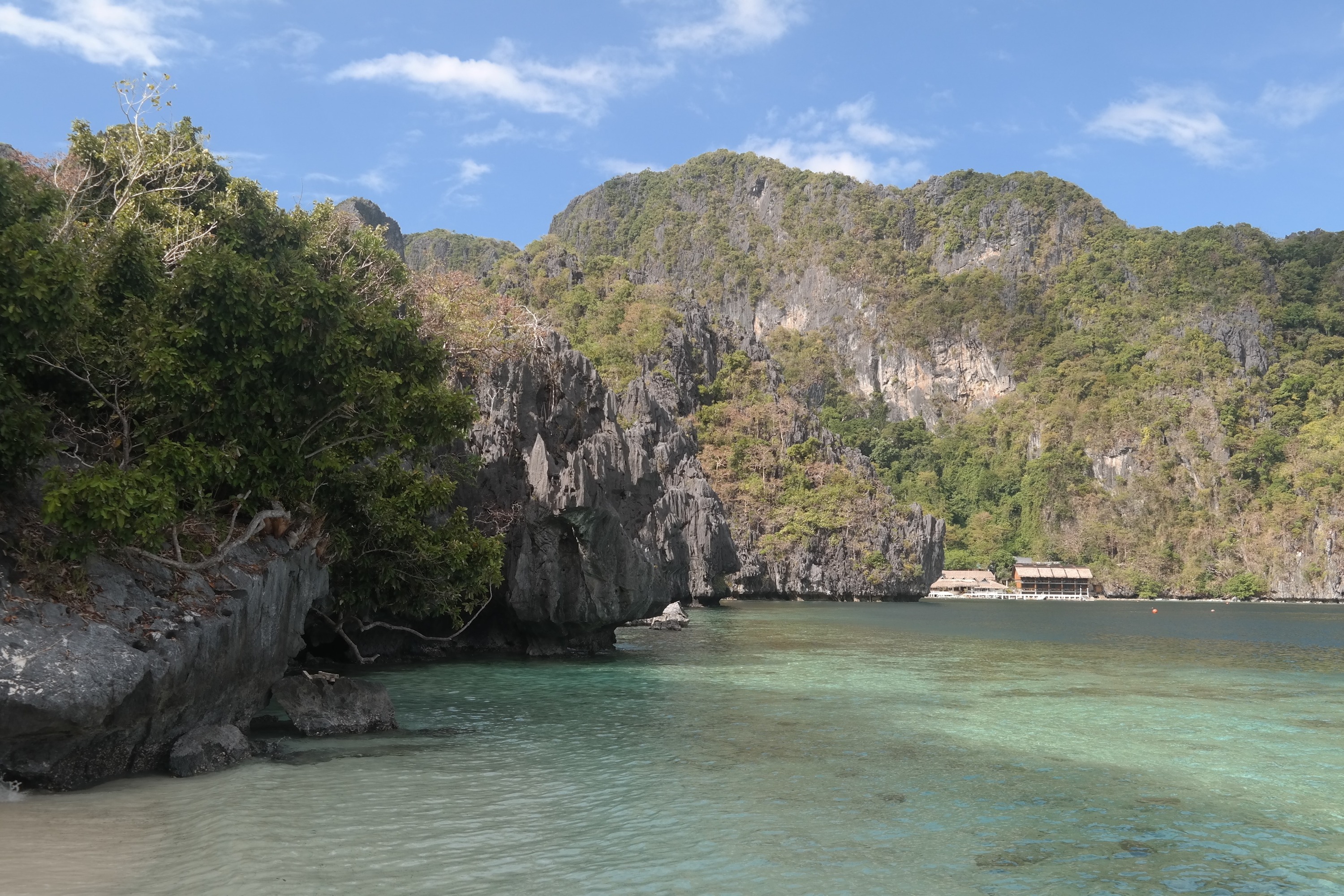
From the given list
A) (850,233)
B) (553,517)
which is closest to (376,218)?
(850,233)

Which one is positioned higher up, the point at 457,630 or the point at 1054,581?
the point at 457,630

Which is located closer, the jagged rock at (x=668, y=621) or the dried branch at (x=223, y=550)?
the dried branch at (x=223, y=550)

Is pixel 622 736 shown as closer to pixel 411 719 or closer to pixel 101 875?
pixel 411 719

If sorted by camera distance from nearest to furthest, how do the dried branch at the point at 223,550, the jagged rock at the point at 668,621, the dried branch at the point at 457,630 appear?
the dried branch at the point at 223,550 → the dried branch at the point at 457,630 → the jagged rock at the point at 668,621

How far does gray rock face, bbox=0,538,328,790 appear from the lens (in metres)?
9.02

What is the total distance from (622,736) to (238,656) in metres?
5.78

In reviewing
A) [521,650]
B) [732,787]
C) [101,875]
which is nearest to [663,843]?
[732,787]

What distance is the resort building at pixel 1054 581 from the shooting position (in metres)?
112

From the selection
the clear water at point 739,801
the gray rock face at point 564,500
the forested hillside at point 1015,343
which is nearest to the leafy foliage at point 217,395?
the clear water at point 739,801

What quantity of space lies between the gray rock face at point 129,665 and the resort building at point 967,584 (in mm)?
105398

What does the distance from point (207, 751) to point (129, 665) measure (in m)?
2.00

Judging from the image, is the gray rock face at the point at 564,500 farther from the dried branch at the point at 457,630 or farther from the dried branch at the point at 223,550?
the dried branch at the point at 223,550

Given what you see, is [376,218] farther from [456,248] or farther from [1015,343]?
[1015,343]

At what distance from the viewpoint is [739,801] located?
35.7 ft
